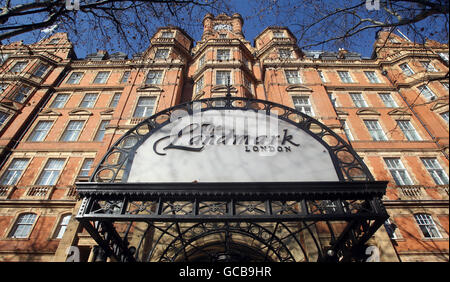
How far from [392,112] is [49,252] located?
1054 inches

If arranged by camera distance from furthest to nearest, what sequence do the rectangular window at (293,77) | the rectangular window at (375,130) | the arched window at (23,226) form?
the rectangular window at (293,77), the rectangular window at (375,130), the arched window at (23,226)

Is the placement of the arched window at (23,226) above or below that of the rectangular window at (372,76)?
below

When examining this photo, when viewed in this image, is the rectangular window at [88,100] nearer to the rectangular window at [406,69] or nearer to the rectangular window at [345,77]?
the rectangular window at [345,77]

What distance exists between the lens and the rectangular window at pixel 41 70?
21.0 m

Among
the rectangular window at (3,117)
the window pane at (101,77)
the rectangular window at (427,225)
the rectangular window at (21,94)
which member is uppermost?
the window pane at (101,77)

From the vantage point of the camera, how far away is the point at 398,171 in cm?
1505

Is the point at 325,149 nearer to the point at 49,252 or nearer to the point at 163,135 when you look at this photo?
the point at 163,135

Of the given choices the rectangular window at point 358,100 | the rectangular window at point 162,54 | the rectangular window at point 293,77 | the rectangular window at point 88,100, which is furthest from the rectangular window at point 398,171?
the rectangular window at point 88,100

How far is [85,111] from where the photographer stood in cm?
1873

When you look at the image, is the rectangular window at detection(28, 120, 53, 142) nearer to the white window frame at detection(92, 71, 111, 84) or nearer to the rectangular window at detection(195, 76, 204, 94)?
the white window frame at detection(92, 71, 111, 84)

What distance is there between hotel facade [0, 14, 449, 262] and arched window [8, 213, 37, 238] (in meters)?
0.11

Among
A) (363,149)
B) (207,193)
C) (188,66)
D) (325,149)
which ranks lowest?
(207,193)

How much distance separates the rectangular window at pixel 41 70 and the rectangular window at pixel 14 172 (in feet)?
33.4

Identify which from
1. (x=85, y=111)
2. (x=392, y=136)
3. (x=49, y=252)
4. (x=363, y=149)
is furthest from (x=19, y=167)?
(x=392, y=136)
